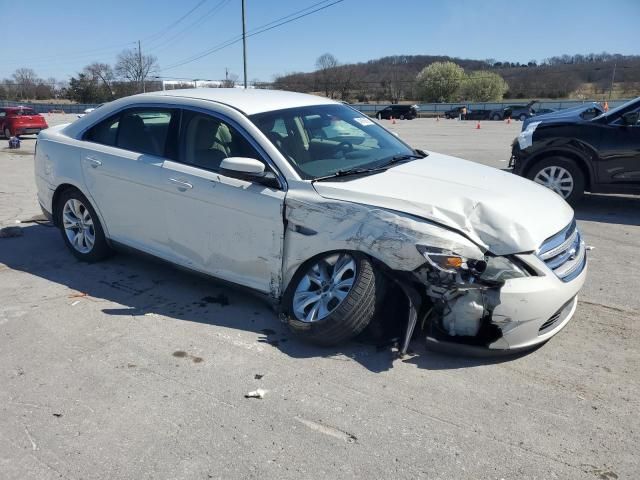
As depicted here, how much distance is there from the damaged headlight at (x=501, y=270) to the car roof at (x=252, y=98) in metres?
2.18

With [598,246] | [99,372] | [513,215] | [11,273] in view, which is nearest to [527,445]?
[513,215]

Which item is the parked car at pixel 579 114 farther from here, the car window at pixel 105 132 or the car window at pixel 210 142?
the car window at pixel 105 132

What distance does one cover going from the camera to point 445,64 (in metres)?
91.1

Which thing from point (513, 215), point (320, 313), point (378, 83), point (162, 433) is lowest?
point (162, 433)

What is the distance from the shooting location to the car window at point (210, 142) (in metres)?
4.11

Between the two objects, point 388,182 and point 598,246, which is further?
point 598,246

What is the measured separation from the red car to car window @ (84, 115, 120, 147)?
762 inches

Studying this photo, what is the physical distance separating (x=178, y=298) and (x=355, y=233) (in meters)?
1.87

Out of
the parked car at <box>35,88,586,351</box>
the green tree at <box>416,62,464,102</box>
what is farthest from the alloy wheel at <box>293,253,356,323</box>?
the green tree at <box>416,62,464,102</box>

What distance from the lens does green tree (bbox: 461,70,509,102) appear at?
283 feet

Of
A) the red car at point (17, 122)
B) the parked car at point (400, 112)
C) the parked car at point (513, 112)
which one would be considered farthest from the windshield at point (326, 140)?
the parked car at point (400, 112)

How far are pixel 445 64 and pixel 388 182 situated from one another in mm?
94629

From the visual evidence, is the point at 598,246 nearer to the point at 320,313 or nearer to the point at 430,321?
the point at 430,321

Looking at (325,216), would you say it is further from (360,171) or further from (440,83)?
(440,83)
